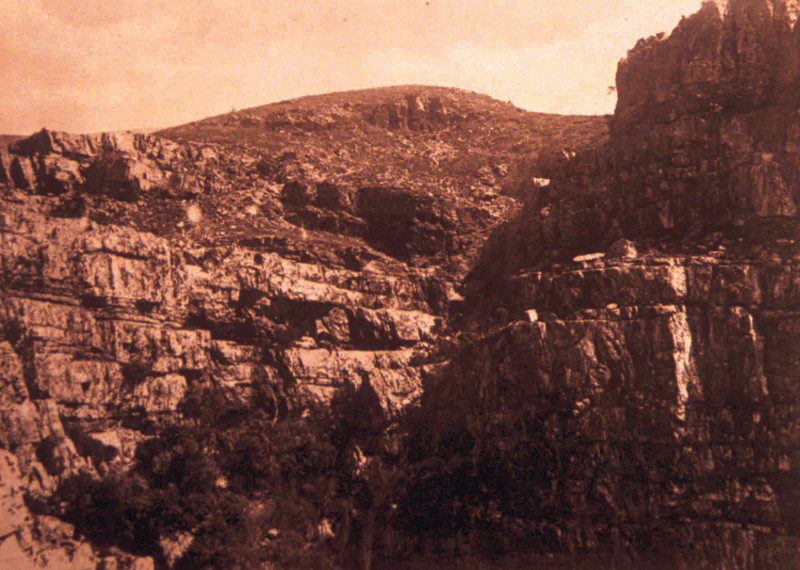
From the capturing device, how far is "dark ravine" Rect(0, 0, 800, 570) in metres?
31.7

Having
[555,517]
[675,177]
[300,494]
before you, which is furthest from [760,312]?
[300,494]

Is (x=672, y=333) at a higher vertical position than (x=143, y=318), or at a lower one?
lower

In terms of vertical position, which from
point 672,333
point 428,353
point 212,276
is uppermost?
point 212,276

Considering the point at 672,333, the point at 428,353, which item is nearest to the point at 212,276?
the point at 428,353

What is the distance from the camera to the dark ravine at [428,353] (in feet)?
104

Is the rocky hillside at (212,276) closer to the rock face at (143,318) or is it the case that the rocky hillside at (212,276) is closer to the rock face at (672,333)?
the rock face at (143,318)

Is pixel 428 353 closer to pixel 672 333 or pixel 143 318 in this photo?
pixel 672 333

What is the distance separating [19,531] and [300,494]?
1036 centimetres

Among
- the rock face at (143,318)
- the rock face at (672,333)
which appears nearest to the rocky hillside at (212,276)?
the rock face at (143,318)

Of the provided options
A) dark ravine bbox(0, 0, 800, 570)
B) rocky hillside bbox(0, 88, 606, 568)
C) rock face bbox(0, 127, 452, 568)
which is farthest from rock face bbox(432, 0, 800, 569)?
rocky hillside bbox(0, 88, 606, 568)

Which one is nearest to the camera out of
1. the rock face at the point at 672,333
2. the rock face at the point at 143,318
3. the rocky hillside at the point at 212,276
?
the rock face at the point at 672,333

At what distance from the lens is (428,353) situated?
3894 cm

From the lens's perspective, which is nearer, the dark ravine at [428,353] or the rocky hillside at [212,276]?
the dark ravine at [428,353]

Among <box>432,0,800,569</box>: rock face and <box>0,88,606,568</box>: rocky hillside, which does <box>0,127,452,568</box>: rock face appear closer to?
<box>0,88,606,568</box>: rocky hillside
